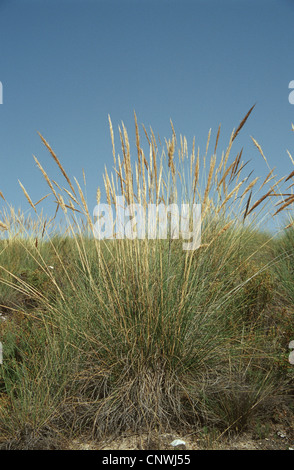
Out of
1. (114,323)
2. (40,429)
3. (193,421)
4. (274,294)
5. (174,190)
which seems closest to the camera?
(40,429)

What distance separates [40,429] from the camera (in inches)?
82.7

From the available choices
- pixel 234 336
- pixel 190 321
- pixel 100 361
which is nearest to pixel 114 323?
pixel 100 361

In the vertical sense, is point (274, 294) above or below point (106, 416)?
above

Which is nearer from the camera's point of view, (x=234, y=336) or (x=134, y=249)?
(x=134, y=249)

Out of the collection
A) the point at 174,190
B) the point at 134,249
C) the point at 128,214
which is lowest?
the point at 134,249

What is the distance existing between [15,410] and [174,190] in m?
1.65

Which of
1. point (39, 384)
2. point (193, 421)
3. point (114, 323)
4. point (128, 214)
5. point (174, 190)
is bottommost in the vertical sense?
point (193, 421)

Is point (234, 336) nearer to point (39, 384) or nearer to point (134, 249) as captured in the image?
point (134, 249)

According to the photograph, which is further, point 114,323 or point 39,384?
point 114,323

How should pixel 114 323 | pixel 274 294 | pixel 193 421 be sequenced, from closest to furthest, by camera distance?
pixel 193 421 → pixel 114 323 → pixel 274 294

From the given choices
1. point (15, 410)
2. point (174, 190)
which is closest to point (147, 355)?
point (15, 410)

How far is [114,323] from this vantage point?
242 cm

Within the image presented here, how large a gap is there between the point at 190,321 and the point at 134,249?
564mm

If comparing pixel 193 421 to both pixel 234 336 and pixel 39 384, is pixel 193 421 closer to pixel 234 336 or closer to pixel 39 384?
pixel 234 336
